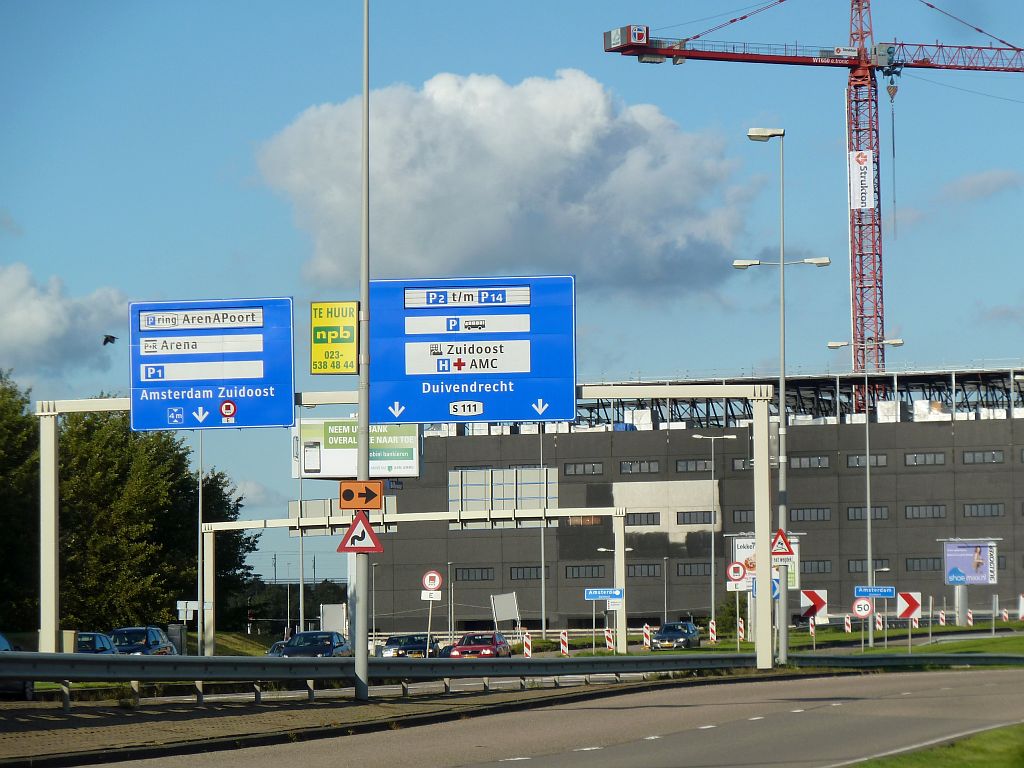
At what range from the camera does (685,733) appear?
68.0 feet

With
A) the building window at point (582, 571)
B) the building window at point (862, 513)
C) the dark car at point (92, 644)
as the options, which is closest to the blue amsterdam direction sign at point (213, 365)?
the dark car at point (92, 644)

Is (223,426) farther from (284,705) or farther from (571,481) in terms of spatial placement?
(571,481)

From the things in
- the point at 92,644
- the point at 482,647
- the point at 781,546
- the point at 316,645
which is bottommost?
the point at 482,647

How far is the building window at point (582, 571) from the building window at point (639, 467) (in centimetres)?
777

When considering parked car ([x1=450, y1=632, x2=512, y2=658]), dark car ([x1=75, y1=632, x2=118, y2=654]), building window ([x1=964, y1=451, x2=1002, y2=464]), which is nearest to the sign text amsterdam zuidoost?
parked car ([x1=450, y1=632, x2=512, y2=658])

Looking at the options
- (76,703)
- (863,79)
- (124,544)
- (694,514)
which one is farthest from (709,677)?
(863,79)

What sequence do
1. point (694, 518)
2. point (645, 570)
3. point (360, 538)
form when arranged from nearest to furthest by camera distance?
1. point (360, 538)
2. point (694, 518)
3. point (645, 570)

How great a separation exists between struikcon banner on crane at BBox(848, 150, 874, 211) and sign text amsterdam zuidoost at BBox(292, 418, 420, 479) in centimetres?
6409

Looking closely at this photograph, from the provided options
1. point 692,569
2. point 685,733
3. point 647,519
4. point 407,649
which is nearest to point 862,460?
point 692,569

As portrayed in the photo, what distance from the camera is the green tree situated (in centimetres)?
6078

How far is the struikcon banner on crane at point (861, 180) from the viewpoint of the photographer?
129875mm

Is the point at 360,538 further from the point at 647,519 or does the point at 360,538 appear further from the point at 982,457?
the point at 982,457

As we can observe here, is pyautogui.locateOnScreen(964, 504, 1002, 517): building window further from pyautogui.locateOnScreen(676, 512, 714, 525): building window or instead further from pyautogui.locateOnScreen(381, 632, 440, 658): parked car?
pyautogui.locateOnScreen(381, 632, 440, 658): parked car

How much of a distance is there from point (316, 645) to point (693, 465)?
78107 mm
